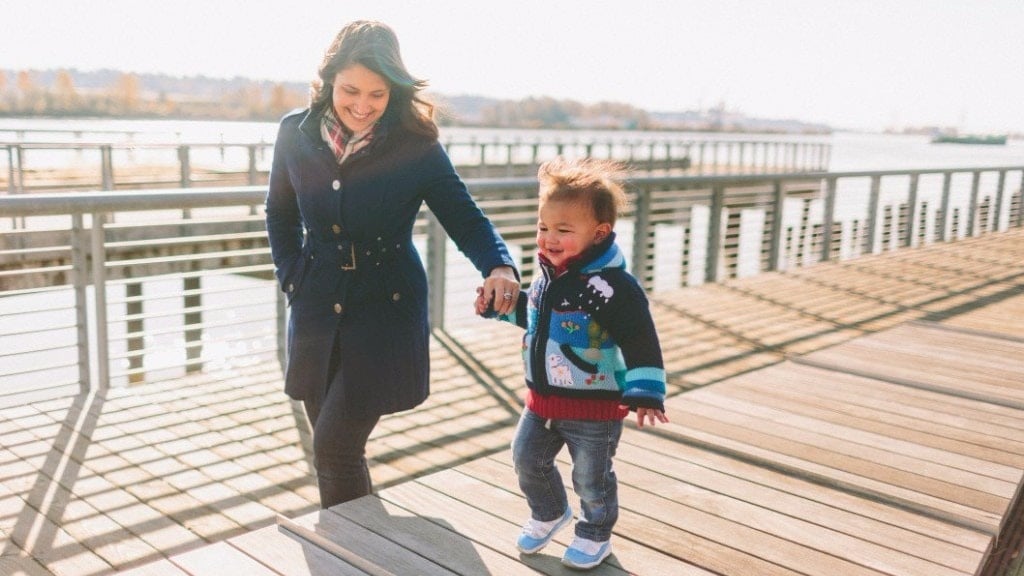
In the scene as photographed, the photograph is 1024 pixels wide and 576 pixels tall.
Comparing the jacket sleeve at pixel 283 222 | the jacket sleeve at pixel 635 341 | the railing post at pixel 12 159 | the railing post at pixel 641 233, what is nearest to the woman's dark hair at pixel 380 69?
the jacket sleeve at pixel 283 222

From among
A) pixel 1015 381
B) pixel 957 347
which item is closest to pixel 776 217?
pixel 957 347

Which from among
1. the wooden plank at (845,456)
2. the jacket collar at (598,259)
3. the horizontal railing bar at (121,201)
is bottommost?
the wooden plank at (845,456)

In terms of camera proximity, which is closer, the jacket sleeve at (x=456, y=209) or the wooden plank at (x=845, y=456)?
the jacket sleeve at (x=456, y=209)

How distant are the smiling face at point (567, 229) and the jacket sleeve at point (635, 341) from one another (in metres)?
0.11

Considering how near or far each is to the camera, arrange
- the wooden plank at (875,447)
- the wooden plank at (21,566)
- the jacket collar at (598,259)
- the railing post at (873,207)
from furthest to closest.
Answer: the railing post at (873,207) → the wooden plank at (875,447) → the wooden plank at (21,566) → the jacket collar at (598,259)

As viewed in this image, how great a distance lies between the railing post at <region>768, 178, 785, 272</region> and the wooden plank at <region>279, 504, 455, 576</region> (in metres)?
7.22

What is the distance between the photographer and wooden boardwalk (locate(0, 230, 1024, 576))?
105 inches

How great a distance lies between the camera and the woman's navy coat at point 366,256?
2609 mm

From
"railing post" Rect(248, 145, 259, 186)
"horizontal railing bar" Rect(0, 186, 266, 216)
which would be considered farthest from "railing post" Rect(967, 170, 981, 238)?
"horizontal railing bar" Rect(0, 186, 266, 216)

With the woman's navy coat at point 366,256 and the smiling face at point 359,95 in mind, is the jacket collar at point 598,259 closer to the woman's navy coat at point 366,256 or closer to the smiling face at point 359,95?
the woman's navy coat at point 366,256

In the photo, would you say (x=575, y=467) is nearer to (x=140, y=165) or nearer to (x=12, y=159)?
(x=12, y=159)

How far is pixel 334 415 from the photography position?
2.67 meters

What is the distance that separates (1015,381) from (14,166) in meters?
13.8

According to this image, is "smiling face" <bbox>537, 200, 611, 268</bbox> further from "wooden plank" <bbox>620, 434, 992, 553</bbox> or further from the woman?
"wooden plank" <bbox>620, 434, 992, 553</bbox>
